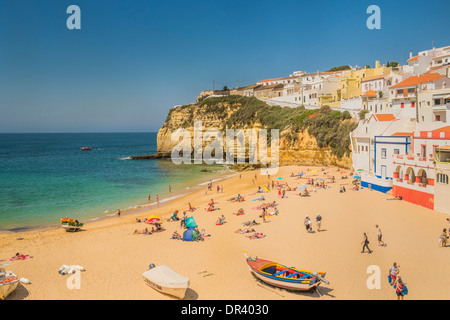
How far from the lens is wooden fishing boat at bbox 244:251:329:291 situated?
10.3 metres

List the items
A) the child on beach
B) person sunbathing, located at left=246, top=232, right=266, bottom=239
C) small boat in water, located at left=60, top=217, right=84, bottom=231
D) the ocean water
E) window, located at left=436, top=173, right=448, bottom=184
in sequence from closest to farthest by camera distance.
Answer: the child on beach < person sunbathing, located at left=246, top=232, right=266, bottom=239 < window, located at left=436, top=173, right=448, bottom=184 < small boat in water, located at left=60, top=217, right=84, bottom=231 < the ocean water

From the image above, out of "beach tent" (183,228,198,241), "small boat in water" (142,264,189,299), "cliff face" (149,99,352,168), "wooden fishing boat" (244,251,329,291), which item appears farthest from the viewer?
"cliff face" (149,99,352,168)

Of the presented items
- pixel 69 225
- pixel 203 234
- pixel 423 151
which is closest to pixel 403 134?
pixel 423 151

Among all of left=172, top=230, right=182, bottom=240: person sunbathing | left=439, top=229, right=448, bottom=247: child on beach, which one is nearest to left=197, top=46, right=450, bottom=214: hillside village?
left=439, top=229, right=448, bottom=247: child on beach

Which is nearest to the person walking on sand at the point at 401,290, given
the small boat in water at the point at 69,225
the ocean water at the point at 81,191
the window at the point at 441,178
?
the window at the point at 441,178

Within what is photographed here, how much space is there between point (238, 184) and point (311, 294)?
24.1 metres

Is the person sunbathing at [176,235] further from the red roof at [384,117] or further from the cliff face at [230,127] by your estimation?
the cliff face at [230,127]

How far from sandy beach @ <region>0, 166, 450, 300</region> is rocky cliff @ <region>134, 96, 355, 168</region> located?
49.1 ft

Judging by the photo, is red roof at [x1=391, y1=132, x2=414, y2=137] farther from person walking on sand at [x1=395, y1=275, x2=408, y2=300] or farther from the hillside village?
person walking on sand at [x1=395, y1=275, x2=408, y2=300]

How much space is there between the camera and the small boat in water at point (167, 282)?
35.0ft

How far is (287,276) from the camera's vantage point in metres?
10.9

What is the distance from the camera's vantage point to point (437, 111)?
80.0ft

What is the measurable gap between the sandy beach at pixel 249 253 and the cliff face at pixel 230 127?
16.2 meters
